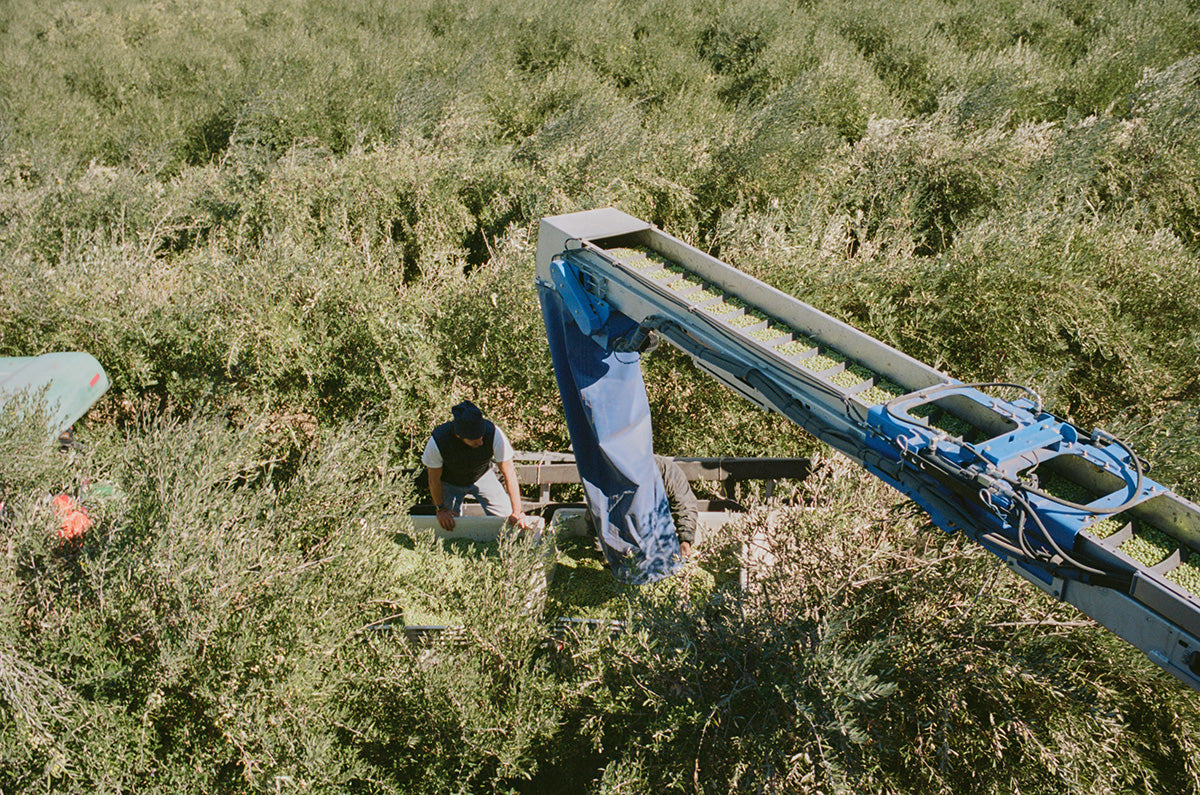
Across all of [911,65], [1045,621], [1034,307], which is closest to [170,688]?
[1045,621]

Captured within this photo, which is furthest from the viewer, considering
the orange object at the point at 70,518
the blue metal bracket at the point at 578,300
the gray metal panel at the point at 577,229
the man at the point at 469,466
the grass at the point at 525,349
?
the man at the point at 469,466

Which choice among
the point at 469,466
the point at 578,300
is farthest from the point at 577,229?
the point at 469,466

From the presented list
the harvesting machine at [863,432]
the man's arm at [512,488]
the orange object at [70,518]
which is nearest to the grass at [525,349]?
the orange object at [70,518]

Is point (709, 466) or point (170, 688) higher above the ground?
point (170, 688)

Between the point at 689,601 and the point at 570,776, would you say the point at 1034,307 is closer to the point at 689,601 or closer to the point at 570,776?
the point at 689,601

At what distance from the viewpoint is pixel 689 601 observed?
5133 millimetres

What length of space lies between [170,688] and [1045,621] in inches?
181

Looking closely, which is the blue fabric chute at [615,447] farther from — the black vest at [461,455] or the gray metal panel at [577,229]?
the black vest at [461,455]

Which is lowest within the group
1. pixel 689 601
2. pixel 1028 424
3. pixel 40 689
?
pixel 689 601

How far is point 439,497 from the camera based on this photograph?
614cm

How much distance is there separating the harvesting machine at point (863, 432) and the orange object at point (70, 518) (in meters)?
3.04

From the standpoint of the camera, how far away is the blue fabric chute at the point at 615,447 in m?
5.24

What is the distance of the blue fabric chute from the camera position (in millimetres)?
5242

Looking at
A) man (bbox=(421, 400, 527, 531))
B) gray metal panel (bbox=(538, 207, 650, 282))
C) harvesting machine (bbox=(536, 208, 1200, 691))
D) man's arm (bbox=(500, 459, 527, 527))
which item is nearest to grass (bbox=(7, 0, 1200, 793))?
harvesting machine (bbox=(536, 208, 1200, 691))
